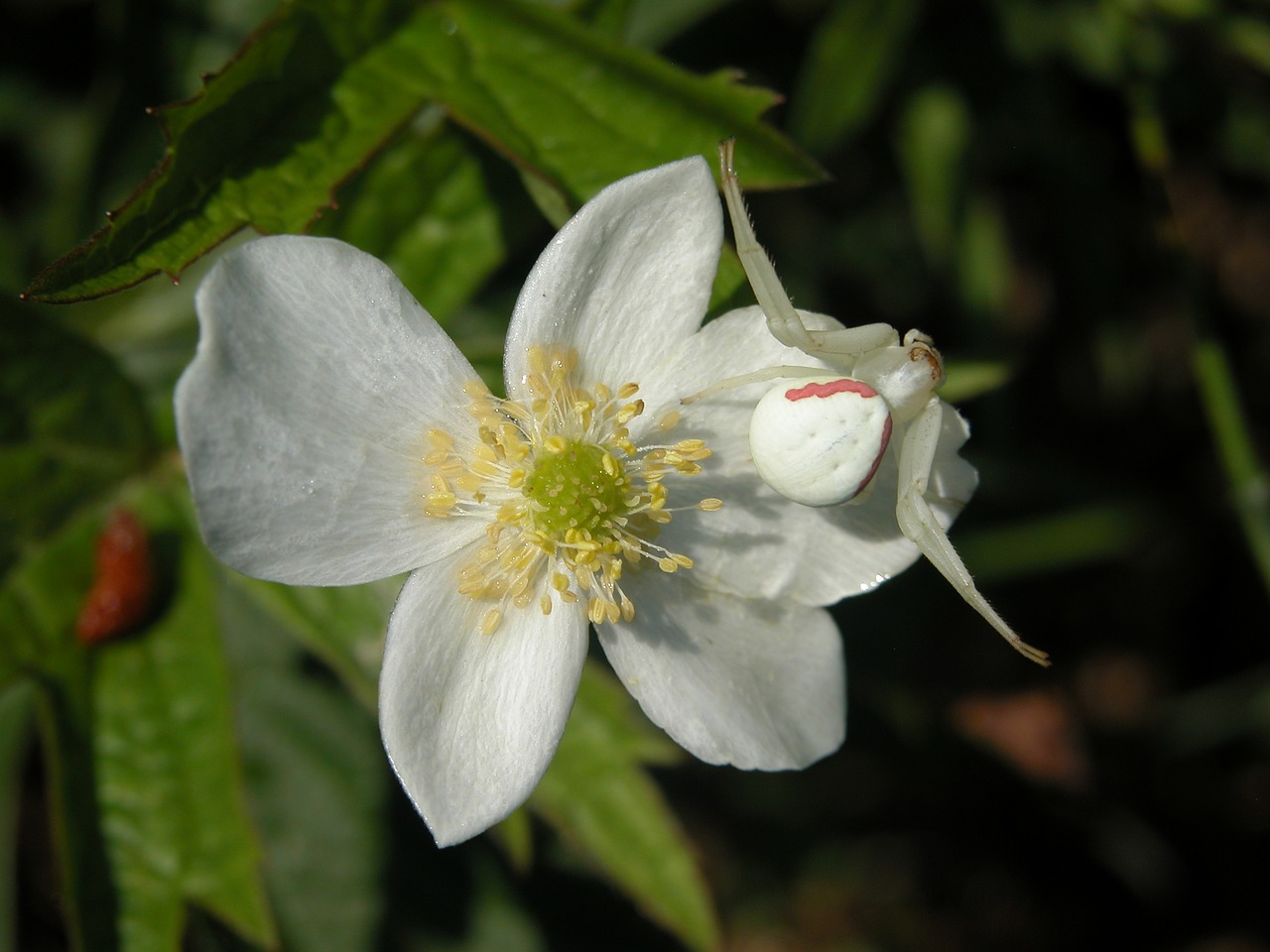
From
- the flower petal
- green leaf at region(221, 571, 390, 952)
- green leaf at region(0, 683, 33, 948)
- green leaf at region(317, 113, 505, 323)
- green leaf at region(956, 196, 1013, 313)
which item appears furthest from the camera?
green leaf at region(956, 196, 1013, 313)

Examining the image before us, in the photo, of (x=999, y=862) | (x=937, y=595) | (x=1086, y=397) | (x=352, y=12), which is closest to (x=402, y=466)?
(x=352, y=12)

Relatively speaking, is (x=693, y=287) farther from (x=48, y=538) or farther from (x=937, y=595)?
(x=937, y=595)

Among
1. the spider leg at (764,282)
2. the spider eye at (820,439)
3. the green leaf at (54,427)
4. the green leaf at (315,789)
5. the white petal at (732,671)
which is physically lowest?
the green leaf at (315,789)

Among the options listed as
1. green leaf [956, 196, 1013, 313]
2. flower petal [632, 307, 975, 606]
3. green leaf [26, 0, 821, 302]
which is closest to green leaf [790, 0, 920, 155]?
green leaf [956, 196, 1013, 313]

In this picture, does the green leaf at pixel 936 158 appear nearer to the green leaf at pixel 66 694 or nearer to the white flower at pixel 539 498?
the white flower at pixel 539 498

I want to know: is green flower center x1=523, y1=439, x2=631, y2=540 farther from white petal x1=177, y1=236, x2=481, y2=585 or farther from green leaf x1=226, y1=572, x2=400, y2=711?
green leaf x1=226, y1=572, x2=400, y2=711

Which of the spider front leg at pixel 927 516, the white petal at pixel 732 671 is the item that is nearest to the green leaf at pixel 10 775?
the white petal at pixel 732 671

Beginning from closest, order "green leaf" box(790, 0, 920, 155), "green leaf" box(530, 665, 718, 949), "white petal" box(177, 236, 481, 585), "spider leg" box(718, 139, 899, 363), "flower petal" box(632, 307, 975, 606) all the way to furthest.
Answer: "white petal" box(177, 236, 481, 585) < "spider leg" box(718, 139, 899, 363) < "flower petal" box(632, 307, 975, 606) < "green leaf" box(530, 665, 718, 949) < "green leaf" box(790, 0, 920, 155)

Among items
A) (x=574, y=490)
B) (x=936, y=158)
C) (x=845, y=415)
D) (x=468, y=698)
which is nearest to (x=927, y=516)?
(x=845, y=415)
